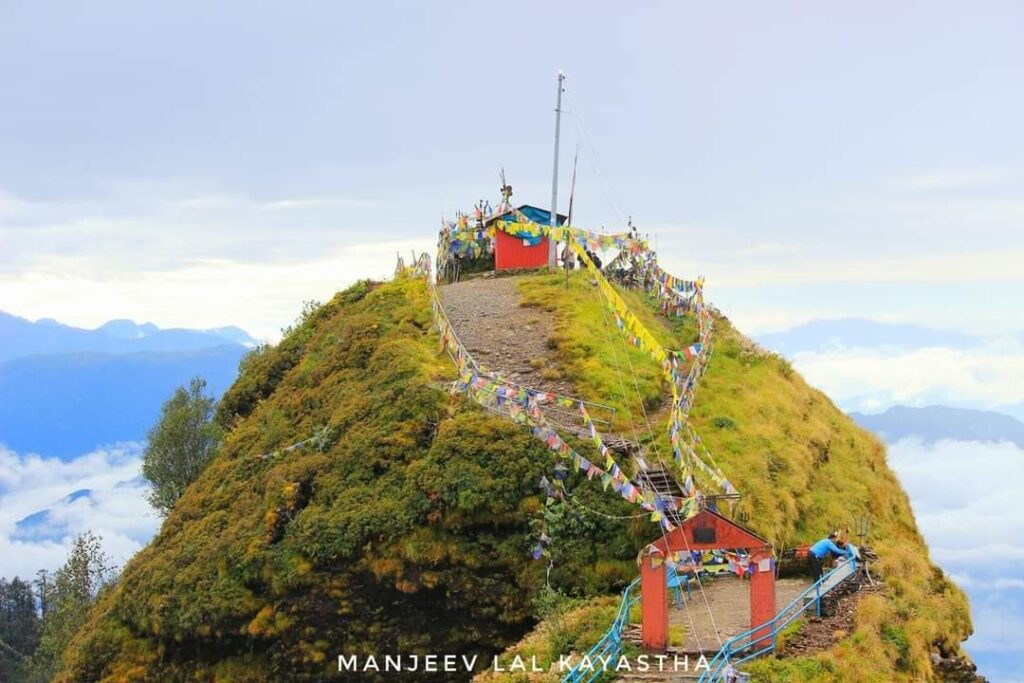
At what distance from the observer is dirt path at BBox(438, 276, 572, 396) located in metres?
32.5

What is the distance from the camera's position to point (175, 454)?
42.3m

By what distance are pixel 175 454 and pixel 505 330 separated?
13.7 metres

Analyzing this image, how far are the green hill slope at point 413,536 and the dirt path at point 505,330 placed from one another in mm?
654

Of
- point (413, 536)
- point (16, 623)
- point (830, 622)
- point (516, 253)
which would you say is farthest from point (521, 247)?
point (16, 623)

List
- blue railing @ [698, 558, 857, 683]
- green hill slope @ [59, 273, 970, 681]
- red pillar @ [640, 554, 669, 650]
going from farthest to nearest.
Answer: green hill slope @ [59, 273, 970, 681], red pillar @ [640, 554, 669, 650], blue railing @ [698, 558, 857, 683]

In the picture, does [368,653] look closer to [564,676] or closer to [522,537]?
[522,537]

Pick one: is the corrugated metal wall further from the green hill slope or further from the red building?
the green hill slope

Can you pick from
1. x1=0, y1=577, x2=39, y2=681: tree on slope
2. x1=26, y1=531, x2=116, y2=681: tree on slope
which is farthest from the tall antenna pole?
x1=0, y1=577, x2=39, y2=681: tree on slope

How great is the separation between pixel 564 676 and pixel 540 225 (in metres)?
25.8

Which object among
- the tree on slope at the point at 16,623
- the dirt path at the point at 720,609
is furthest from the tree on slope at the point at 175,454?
the tree on slope at the point at 16,623

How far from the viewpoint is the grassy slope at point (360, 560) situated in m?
24.7

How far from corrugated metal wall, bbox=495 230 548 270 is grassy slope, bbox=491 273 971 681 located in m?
3.26

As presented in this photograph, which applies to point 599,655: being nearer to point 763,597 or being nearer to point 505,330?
point 763,597

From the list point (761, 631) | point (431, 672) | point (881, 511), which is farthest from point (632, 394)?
point (761, 631)
